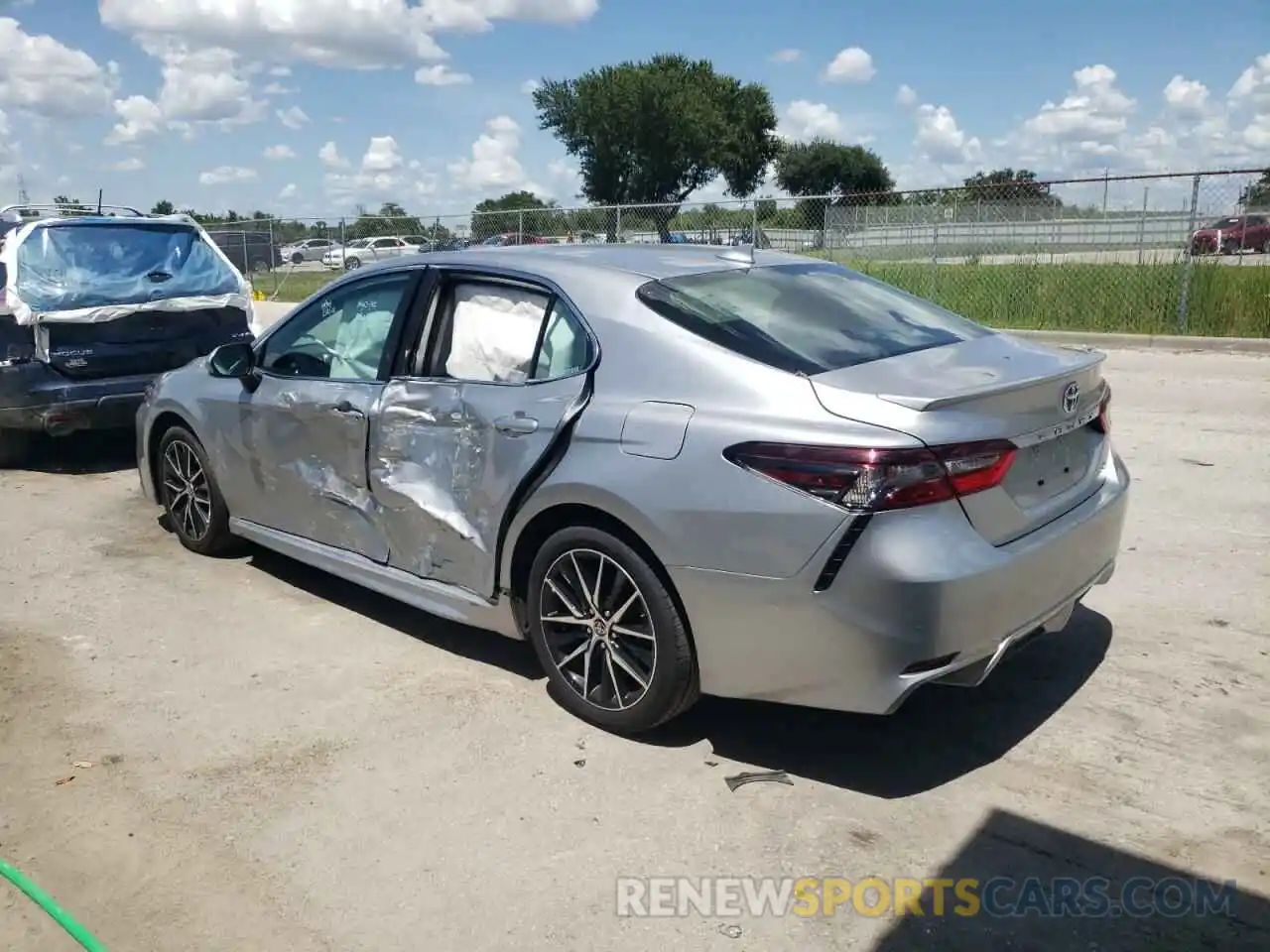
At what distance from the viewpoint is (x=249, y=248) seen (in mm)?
27781

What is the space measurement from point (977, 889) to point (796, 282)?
2311mm

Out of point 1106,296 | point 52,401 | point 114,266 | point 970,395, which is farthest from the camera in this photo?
point 1106,296

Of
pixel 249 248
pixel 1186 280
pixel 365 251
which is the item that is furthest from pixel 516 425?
pixel 249 248

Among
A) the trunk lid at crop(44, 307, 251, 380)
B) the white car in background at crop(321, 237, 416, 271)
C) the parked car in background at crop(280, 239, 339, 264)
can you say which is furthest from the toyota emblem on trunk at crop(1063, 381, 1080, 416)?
the parked car in background at crop(280, 239, 339, 264)

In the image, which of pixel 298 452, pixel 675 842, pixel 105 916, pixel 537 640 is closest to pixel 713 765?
pixel 675 842

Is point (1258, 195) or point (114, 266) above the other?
point (1258, 195)

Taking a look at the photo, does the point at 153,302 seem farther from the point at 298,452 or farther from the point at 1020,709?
the point at 1020,709

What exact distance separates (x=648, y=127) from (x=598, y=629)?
6623cm

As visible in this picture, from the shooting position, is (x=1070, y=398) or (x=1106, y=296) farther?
(x=1106, y=296)

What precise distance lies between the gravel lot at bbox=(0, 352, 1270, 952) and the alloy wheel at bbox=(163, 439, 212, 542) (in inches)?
25.6

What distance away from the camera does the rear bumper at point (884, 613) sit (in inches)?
121

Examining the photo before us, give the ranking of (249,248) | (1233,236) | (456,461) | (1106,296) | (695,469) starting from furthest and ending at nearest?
(249,248) < (1233,236) < (1106,296) < (456,461) < (695,469)

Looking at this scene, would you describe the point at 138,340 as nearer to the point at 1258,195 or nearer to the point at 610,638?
the point at 610,638

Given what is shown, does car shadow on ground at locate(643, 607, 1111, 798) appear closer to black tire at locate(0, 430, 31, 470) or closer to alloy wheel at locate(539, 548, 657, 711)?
alloy wheel at locate(539, 548, 657, 711)
